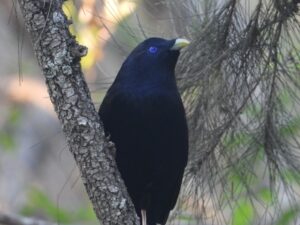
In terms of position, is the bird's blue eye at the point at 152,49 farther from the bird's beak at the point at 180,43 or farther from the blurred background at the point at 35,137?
the blurred background at the point at 35,137

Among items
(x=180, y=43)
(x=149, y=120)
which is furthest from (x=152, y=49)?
(x=149, y=120)

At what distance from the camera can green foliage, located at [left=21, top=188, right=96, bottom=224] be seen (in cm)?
640

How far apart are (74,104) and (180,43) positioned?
0.65 metres

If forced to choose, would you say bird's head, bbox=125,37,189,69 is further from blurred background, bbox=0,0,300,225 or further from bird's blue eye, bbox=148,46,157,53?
blurred background, bbox=0,0,300,225

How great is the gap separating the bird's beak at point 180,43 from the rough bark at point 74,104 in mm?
545

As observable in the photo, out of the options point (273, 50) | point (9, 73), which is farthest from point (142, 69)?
point (9, 73)

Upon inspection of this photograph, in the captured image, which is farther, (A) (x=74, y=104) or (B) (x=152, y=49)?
(B) (x=152, y=49)

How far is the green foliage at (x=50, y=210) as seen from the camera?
21.0 feet

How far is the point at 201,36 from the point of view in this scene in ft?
12.5

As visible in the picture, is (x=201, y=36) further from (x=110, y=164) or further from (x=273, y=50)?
(x=110, y=164)

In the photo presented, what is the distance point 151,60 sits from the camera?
3973 mm

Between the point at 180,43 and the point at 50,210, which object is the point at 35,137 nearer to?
the point at 50,210

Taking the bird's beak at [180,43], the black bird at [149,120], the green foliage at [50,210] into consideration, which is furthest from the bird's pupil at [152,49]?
the green foliage at [50,210]

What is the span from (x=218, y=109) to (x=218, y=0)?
0.44 meters
